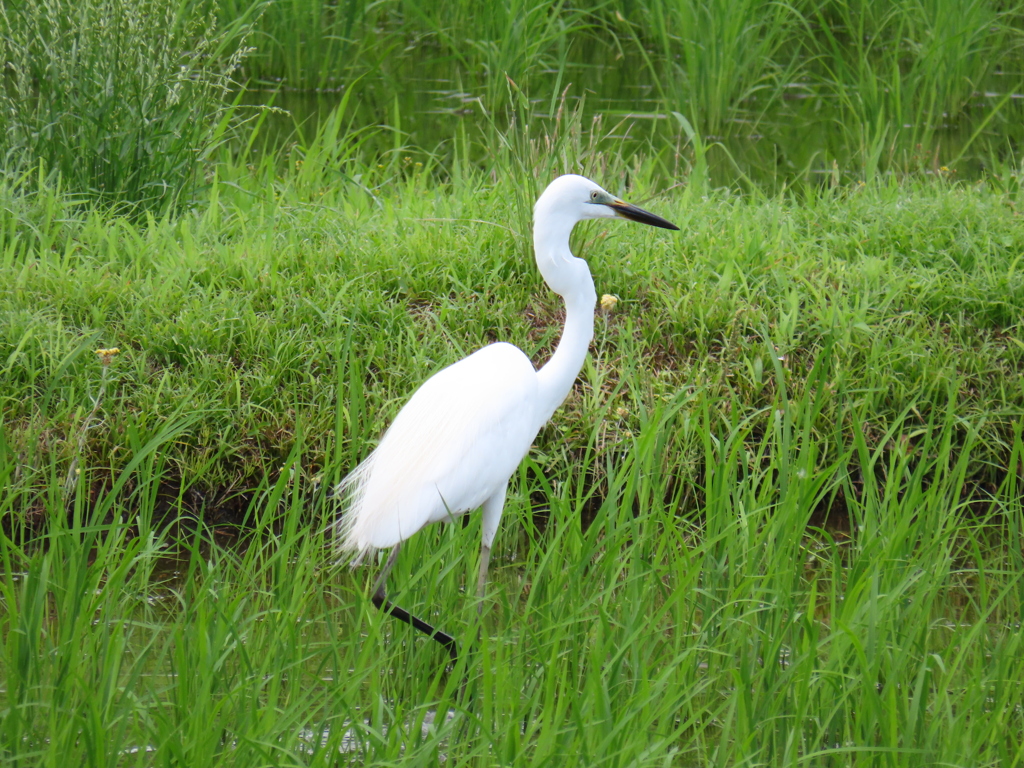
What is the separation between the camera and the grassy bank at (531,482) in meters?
2.15

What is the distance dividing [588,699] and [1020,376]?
2416 mm

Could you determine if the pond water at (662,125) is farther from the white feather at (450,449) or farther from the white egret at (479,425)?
the white feather at (450,449)

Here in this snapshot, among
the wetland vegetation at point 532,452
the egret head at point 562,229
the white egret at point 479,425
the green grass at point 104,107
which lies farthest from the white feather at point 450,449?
the green grass at point 104,107

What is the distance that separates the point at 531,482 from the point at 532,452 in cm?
11

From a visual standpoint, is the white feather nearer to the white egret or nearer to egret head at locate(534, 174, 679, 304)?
the white egret

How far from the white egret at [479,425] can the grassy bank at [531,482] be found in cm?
11

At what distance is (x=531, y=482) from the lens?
3.61 metres

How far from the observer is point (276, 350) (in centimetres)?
373

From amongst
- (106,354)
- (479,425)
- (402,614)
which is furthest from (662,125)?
(402,614)

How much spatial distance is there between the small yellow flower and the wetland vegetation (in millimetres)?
22

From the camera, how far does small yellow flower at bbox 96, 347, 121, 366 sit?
3.56m

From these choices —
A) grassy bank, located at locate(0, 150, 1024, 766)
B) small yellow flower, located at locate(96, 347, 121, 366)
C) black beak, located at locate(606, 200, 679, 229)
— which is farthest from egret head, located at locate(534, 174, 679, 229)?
small yellow flower, located at locate(96, 347, 121, 366)

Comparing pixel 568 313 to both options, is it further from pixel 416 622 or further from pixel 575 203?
pixel 416 622

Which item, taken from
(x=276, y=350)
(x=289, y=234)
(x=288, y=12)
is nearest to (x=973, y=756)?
(x=276, y=350)
